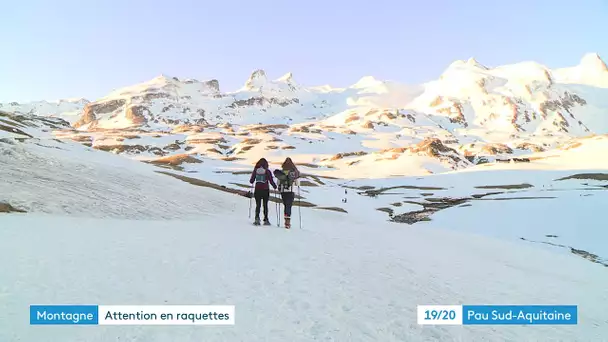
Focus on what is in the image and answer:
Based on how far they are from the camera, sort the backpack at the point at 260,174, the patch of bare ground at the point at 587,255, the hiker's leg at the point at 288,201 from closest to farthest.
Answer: the backpack at the point at 260,174, the hiker's leg at the point at 288,201, the patch of bare ground at the point at 587,255

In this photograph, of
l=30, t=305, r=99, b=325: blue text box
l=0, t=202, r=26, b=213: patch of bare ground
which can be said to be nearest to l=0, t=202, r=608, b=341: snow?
l=30, t=305, r=99, b=325: blue text box

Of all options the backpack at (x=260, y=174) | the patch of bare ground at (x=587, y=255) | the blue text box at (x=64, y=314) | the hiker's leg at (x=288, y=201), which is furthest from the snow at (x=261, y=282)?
the patch of bare ground at (x=587, y=255)

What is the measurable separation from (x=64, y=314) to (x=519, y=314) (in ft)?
33.3

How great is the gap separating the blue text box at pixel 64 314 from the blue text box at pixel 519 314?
24.9ft

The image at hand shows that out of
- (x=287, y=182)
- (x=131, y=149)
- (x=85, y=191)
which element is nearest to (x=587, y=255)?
(x=287, y=182)

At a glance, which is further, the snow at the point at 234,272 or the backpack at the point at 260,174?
the backpack at the point at 260,174

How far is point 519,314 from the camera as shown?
8883mm

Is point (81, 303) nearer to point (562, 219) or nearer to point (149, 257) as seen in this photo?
point (149, 257)

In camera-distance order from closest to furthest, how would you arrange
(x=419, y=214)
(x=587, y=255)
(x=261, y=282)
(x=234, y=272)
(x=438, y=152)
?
(x=261, y=282) → (x=234, y=272) → (x=587, y=255) → (x=419, y=214) → (x=438, y=152)

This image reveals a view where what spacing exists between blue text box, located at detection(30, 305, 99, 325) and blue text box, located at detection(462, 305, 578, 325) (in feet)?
24.9

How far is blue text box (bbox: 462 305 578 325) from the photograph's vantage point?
8.26m

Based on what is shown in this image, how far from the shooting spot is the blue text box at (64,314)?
6.00m

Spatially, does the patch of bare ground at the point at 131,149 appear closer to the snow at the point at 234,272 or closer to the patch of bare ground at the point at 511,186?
the patch of bare ground at the point at 511,186

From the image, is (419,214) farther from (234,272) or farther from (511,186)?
(511,186)
